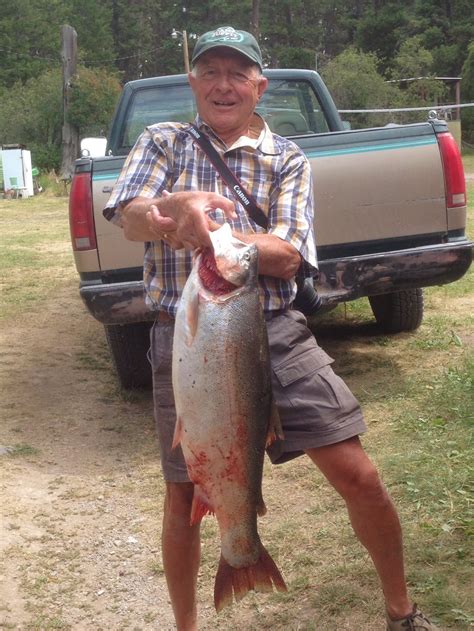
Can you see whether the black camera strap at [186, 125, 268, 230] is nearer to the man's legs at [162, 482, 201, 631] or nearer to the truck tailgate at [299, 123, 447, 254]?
the man's legs at [162, 482, 201, 631]

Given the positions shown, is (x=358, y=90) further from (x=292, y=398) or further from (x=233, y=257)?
(x=233, y=257)

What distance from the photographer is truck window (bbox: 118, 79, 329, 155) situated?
6582 millimetres

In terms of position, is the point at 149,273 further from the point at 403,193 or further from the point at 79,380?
the point at 79,380

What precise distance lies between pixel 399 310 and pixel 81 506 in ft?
10.4

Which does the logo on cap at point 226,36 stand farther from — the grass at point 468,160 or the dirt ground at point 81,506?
the grass at point 468,160

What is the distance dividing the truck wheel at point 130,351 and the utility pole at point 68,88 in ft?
74.3

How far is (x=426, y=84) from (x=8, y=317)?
32232mm

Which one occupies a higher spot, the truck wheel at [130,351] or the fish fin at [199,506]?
the fish fin at [199,506]

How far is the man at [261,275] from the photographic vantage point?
8.62 feet

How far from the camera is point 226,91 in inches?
104

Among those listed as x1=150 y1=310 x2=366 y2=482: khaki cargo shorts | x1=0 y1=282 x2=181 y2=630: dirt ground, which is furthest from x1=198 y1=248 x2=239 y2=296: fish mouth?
x1=0 y1=282 x2=181 y2=630: dirt ground

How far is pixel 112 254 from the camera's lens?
5004 millimetres

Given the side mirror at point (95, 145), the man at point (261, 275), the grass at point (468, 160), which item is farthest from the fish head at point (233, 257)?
the grass at point (468, 160)

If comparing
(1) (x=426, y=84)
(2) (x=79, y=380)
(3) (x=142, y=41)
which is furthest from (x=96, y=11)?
(2) (x=79, y=380)
